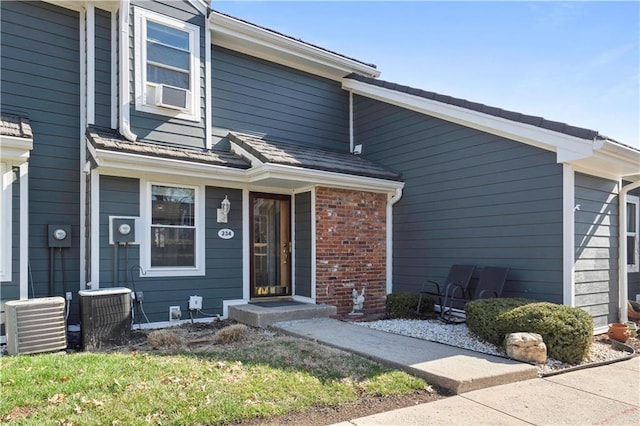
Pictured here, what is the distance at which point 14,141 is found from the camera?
5.53 m

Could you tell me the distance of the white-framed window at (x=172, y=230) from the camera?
6891 millimetres

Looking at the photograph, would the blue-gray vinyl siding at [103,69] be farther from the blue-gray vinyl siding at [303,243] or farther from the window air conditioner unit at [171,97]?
the blue-gray vinyl siding at [303,243]

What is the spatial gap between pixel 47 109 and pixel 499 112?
6.95 meters

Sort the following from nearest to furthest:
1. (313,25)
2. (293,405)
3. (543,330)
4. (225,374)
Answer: (293,405) → (225,374) → (543,330) → (313,25)

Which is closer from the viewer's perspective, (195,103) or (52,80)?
(52,80)

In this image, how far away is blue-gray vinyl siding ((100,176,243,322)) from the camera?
6484mm

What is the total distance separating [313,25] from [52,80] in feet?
16.1

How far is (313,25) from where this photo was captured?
8.88 metres

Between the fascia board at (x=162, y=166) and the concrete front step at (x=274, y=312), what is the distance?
2.22 metres

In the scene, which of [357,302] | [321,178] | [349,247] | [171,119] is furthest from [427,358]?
[171,119]

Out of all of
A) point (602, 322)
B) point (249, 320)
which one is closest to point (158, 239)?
point (249, 320)

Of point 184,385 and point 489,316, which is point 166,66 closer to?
point 184,385

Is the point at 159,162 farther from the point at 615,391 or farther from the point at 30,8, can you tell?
the point at 615,391

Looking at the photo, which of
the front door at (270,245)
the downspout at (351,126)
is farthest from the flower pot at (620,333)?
the downspout at (351,126)
